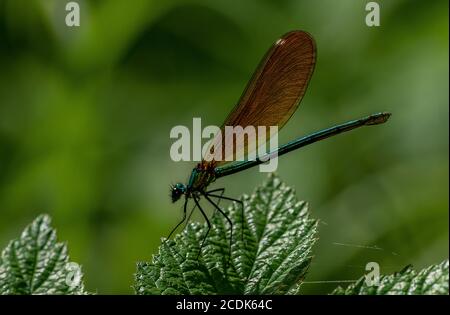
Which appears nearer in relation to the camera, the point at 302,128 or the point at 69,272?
the point at 69,272

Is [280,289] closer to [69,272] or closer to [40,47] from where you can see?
[69,272]

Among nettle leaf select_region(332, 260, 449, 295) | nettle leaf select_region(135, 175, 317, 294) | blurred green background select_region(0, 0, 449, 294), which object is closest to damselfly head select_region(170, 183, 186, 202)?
nettle leaf select_region(135, 175, 317, 294)

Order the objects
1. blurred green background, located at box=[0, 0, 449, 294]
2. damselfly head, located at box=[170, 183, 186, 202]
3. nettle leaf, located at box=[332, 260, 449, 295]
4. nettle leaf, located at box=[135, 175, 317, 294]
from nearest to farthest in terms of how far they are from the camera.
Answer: nettle leaf, located at box=[332, 260, 449, 295] < nettle leaf, located at box=[135, 175, 317, 294] < damselfly head, located at box=[170, 183, 186, 202] < blurred green background, located at box=[0, 0, 449, 294]

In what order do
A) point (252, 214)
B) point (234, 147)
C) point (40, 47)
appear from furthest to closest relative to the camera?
point (40, 47), point (234, 147), point (252, 214)

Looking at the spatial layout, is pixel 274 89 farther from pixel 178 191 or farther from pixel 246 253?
pixel 246 253

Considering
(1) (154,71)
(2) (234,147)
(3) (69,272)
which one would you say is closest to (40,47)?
(1) (154,71)

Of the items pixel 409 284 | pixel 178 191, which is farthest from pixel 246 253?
pixel 178 191

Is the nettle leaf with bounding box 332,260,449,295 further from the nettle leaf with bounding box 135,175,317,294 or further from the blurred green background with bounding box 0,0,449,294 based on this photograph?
the blurred green background with bounding box 0,0,449,294
